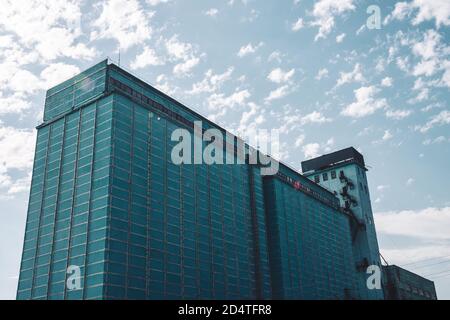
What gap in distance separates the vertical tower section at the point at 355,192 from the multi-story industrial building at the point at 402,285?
18.0ft

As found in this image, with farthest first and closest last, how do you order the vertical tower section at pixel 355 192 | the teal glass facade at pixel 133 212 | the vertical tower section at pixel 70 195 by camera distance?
the vertical tower section at pixel 355 192
the teal glass facade at pixel 133 212
the vertical tower section at pixel 70 195

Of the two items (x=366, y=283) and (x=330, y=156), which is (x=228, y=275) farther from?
A: (x=330, y=156)

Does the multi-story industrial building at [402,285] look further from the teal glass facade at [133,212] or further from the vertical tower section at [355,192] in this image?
the teal glass facade at [133,212]

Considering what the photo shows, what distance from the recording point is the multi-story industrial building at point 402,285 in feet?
392

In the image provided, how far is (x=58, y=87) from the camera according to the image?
67938mm

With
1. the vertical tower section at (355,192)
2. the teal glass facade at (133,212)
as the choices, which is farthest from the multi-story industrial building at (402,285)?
the teal glass facade at (133,212)

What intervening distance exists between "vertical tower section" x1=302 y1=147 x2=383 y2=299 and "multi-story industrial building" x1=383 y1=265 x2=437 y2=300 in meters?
5.50

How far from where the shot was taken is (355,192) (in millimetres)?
122688

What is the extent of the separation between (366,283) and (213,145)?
60988 mm

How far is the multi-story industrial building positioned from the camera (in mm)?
119438

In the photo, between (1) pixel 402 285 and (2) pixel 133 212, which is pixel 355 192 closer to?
(1) pixel 402 285

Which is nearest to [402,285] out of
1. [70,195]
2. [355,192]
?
[355,192]

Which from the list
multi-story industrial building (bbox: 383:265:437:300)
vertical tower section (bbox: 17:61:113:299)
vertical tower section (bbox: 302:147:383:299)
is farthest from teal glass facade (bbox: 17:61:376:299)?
multi-story industrial building (bbox: 383:265:437:300)

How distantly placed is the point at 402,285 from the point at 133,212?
314 feet
